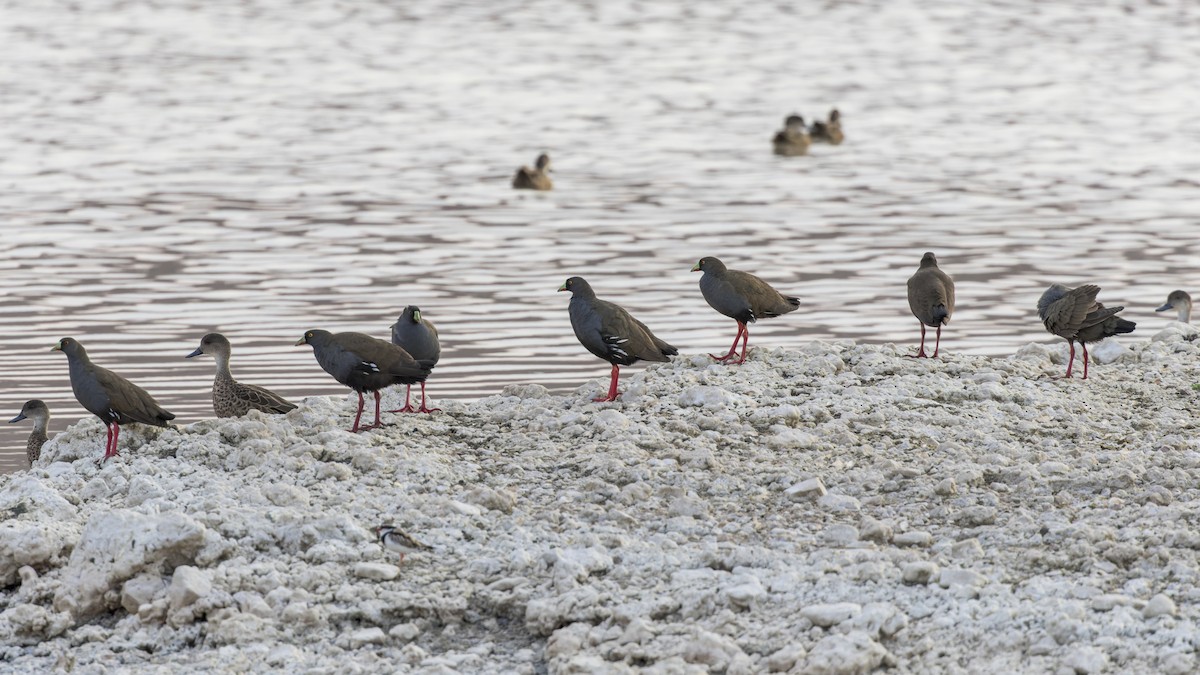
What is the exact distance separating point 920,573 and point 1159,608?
44.1 inches

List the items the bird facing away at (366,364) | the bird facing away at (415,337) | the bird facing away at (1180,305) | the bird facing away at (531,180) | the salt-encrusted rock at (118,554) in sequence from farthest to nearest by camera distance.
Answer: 1. the bird facing away at (531,180)
2. the bird facing away at (1180,305)
3. the bird facing away at (415,337)
4. the bird facing away at (366,364)
5. the salt-encrusted rock at (118,554)

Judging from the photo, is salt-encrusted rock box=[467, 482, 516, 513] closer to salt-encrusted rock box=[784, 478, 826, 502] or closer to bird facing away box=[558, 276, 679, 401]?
salt-encrusted rock box=[784, 478, 826, 502]

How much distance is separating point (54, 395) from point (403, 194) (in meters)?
11.9

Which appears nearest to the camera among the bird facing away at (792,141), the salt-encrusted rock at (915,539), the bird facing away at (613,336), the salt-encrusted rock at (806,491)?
the salt-encrusted rock at (915,539)

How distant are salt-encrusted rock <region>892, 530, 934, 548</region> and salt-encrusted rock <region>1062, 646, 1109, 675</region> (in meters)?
1.40

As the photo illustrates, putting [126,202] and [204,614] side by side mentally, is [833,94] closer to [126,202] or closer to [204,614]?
[126,202]

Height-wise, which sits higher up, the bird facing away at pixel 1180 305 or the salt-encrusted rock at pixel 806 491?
the bird facing away at pixel 1180 305

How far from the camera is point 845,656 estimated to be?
8375 mm

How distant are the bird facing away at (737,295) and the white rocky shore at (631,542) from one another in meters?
1.30

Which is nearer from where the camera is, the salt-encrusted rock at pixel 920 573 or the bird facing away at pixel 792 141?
the salt-encrusted rock at pixel 920 573

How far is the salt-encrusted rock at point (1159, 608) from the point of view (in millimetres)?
8656

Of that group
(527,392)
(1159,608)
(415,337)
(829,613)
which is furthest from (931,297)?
(829,613)

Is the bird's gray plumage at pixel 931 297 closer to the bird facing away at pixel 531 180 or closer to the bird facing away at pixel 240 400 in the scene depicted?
the bird facing away at pixel 240 400

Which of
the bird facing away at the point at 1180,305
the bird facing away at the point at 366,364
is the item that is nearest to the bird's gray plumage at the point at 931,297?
the bird facing away at the point at 366,364
